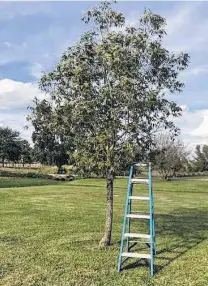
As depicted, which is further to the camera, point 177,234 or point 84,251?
point 177,234

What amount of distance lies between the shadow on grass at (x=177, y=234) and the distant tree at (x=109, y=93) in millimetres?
1620

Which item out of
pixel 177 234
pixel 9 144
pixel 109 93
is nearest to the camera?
pixel 109 93

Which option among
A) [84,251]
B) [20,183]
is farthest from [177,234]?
[20,183]

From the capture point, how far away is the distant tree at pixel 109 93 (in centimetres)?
959

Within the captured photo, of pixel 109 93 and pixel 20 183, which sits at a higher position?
pixel 109 93

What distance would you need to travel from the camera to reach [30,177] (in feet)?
176

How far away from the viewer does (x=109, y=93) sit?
9.59 metres

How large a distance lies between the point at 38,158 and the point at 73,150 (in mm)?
70284

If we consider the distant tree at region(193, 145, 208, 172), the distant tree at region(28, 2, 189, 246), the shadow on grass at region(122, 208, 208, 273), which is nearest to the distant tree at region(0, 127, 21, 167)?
the distant tree at region(193, 145, 208, 172)

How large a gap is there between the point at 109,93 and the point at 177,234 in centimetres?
546

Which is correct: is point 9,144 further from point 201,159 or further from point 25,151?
point 201,159

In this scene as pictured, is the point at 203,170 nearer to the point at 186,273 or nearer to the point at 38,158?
the point at 38,158

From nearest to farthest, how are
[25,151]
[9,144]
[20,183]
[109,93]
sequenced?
[109,93] → [20,183] → [9,144] → [25,151]

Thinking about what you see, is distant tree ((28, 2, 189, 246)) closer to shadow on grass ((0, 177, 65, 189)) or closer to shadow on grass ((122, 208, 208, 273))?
shadow on grass ((122, 208, 208, 273))
